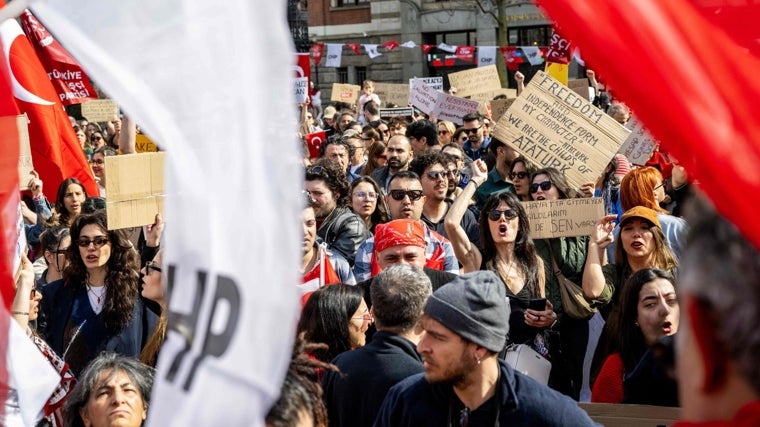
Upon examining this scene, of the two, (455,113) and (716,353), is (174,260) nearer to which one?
(716,353)

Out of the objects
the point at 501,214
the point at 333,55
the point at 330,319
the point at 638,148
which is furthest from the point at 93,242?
the point at 333,55

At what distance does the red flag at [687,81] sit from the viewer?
4.12ft

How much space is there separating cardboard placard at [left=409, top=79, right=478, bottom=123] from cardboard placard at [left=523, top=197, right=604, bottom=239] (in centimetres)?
675

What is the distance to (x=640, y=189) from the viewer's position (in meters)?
6.03

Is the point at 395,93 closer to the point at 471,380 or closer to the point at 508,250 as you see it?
the point at 508,250

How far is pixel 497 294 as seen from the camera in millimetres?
3316

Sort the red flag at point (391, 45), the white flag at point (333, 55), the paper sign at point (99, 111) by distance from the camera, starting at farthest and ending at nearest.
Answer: the red flag at point (391, 45), the white flag at point (333, 55), the paper sign at point (99, 111)

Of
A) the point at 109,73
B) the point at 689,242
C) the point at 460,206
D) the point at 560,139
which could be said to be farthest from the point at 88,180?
the point at 689,242

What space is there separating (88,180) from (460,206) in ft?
8.82

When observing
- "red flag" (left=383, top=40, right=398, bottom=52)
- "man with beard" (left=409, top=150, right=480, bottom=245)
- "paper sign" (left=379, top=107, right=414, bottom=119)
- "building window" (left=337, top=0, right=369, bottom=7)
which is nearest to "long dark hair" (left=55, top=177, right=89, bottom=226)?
"man with beard" (left=409, top=150, right=480, bottom=245)

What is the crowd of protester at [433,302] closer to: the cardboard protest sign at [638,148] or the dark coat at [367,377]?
the dark coat at [367,377]

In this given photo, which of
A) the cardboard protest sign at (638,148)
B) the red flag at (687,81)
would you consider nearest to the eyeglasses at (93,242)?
the red flag at (687,81)

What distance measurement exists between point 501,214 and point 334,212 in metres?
1.36

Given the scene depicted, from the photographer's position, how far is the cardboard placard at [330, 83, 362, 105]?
18.1 m
